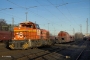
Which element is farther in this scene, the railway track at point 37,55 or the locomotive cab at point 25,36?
the locomotive cab at point 25,36

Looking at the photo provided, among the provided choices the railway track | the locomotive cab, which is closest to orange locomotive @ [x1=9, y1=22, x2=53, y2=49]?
the locomotive cab

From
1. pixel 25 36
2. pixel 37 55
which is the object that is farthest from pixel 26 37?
pixel 37 55

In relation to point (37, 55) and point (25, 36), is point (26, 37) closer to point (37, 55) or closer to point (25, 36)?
point (25, 36)

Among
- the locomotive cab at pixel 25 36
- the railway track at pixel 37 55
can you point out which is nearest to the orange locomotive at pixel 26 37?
the locomotive cab at pixel 25 36

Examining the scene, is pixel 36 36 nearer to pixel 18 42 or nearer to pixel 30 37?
pixel 30 37

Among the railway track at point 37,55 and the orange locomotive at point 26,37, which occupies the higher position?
the orange locomotive at point 26,37

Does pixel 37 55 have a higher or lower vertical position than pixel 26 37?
lower

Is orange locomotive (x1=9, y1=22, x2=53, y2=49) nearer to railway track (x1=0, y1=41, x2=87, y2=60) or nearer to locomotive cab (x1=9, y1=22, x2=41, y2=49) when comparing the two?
locomotive cab (x1=9, y1=22, x2=41, y2=49)

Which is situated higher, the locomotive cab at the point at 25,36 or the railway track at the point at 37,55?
the locomotive cab at the point at 25,36

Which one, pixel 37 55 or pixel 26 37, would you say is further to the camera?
pixel 26 37

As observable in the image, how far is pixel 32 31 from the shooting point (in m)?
22.2

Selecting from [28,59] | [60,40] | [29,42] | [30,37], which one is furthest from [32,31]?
[60,40]

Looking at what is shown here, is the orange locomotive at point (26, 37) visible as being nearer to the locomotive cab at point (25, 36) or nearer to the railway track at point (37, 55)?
the locomotive cab at point (25, 36)

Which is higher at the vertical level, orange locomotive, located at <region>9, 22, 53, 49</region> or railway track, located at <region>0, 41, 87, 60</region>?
orange locomotive, located at <region>9, 22, 53, 49</region>
